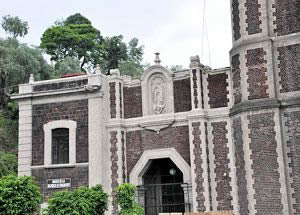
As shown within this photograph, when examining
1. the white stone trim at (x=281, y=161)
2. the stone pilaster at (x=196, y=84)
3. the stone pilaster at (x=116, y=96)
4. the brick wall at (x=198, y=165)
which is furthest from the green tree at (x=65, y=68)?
the white stone trim at (x=281, y=161)

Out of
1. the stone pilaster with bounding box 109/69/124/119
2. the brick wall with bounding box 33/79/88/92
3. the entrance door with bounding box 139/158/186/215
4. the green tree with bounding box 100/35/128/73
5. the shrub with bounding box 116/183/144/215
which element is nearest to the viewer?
the shrub with bounding box 116/183/144/215

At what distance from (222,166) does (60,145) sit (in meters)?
7.52

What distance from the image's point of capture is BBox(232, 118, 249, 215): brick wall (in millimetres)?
17609

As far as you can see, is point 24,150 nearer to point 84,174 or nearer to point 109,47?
point 84,174

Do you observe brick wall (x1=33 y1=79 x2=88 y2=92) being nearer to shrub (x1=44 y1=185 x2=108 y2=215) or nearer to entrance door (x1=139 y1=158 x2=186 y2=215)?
entrance door (x1=139 y1=158 x2=186 y2=215)

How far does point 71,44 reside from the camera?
2025 inches

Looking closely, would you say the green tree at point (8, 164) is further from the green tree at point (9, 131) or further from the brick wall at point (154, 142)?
the brick wall at point (154, 142)

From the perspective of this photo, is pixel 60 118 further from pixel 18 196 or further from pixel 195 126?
pixel 18 196

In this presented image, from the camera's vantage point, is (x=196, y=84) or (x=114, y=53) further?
(x=114, y=53)

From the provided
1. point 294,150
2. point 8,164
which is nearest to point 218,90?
point 294,150

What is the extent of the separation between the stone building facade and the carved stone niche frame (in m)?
0.04

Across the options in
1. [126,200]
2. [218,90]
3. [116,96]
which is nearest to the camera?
[126,200]

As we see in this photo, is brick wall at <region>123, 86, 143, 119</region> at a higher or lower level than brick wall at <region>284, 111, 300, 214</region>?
higher

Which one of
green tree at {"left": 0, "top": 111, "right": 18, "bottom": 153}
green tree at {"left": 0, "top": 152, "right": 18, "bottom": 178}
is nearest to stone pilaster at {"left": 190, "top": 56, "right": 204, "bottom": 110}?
green tree at {"left": 0, "top": 152, "right": 18, "bottom": 178}
